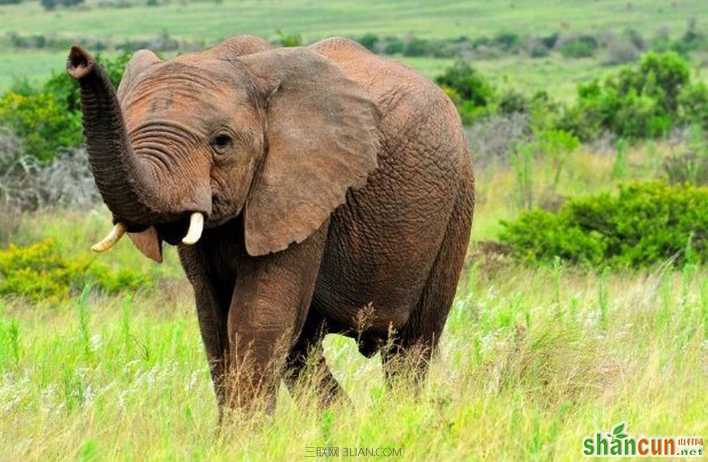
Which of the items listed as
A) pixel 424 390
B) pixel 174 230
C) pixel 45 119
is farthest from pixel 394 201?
pixel 45 119

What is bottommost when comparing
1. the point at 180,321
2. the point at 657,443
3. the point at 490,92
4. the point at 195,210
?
the point at 490,92

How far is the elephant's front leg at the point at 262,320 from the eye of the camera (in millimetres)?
6449

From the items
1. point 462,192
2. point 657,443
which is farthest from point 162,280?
point 657,443

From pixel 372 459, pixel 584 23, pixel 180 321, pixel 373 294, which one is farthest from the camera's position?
pixel 584 23

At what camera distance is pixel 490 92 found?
25.0 m

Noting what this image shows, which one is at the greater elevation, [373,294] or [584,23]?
[373,294]

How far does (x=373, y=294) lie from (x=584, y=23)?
230ft

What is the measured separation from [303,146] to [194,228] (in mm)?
740

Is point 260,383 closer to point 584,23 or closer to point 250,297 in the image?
point 250,297

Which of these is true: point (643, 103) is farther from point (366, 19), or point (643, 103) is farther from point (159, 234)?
point (366, 19)

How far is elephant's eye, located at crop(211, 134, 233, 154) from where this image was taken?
6.14 metres

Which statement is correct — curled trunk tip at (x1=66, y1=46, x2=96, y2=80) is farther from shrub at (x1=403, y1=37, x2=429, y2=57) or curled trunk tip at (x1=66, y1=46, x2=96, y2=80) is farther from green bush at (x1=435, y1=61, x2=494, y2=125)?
shrub at (x1=403, y1=37, x2=429, y2=57)

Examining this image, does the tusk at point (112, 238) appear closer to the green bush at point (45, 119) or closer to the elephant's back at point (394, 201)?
the elephant's back at point (394, 201)

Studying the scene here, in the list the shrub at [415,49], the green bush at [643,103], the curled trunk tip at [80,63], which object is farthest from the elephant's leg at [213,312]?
the shrub at [415,49]
